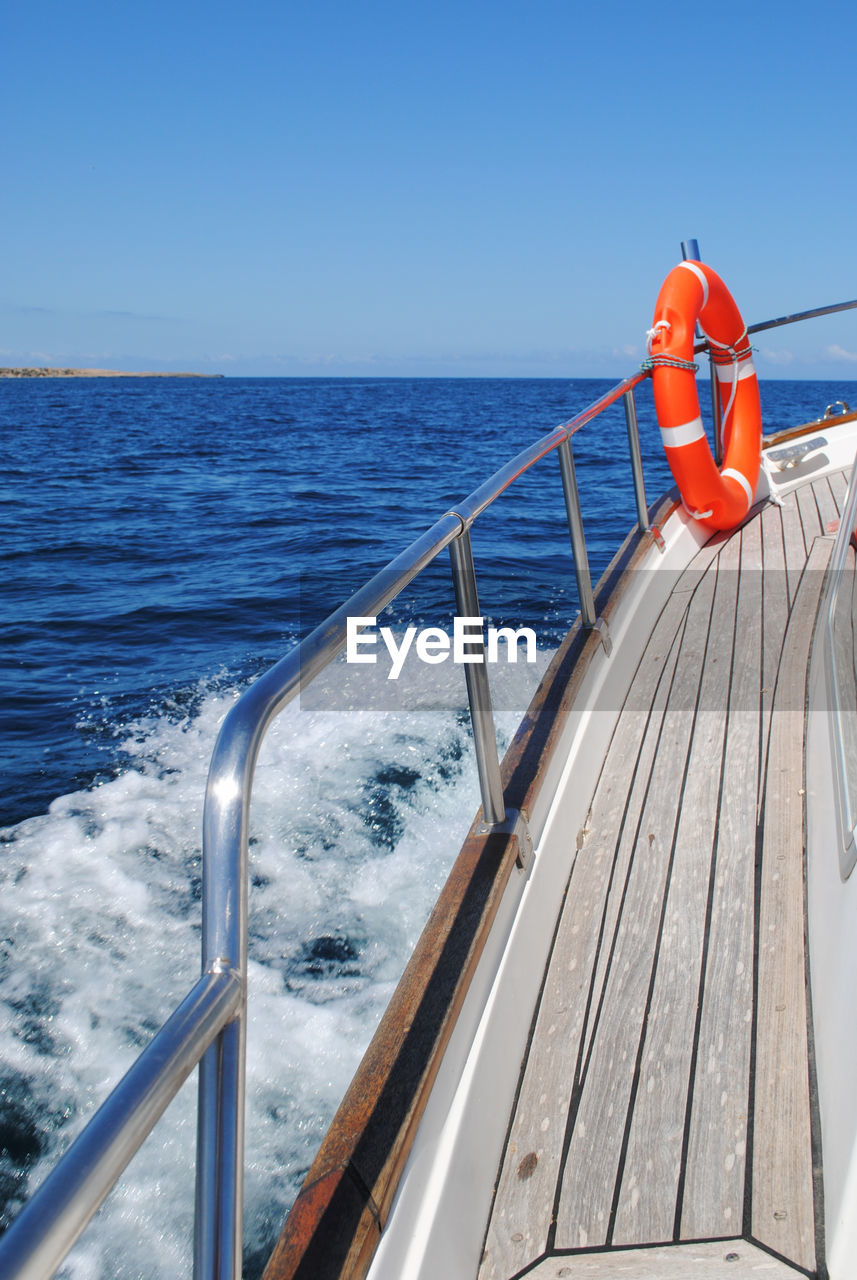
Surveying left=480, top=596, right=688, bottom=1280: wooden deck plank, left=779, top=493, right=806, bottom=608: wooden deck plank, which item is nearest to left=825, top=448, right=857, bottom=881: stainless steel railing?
left=480, top=596, right=688, bottom=1280: wooden deck plank

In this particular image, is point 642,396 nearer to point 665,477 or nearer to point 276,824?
point 665,477

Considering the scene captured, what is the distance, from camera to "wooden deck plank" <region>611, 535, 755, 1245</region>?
1.16 metres

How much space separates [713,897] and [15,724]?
3.72m

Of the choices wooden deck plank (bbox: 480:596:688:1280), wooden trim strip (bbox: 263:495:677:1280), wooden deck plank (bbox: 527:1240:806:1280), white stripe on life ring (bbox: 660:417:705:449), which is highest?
white stripe on life ring (bbox: 660:417:705:449)

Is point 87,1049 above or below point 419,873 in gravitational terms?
below

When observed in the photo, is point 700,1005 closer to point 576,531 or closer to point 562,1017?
point 562,1017

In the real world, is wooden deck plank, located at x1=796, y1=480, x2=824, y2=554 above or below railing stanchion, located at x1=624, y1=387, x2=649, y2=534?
below

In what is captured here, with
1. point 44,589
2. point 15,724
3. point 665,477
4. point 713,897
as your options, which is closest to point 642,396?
point 665,477

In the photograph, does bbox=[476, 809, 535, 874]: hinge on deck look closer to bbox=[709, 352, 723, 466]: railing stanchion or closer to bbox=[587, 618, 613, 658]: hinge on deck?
bbox=[587, 618, 613, 658]: hinge on deck

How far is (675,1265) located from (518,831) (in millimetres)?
676

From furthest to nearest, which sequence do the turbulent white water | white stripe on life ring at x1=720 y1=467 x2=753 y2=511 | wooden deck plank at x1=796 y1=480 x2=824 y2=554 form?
white stripe on life ring at x1=720 y1=467 x2=753 y2=511 → wooden deck plank at x1=796 y1=480 x2=824 y2=554 → the turbulent white water

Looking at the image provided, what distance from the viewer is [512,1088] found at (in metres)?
1.32

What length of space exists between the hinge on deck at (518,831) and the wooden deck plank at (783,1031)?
42cm

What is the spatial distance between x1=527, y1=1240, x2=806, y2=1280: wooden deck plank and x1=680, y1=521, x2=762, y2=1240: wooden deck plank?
3 centimetres
